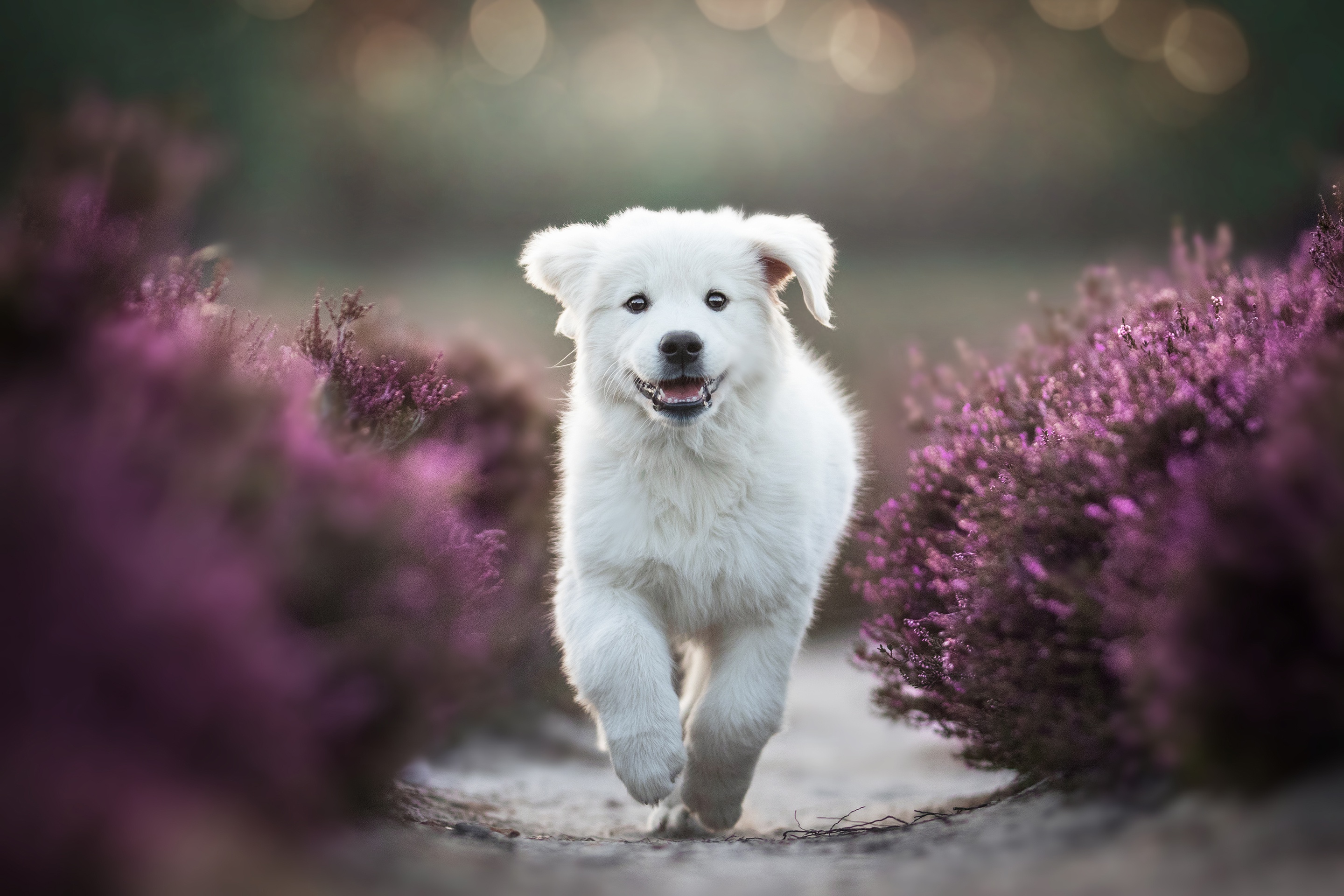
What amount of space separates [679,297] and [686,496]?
752 mm

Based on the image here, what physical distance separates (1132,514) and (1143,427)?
0.37 metres

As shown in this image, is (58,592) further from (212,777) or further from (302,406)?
(302,406)

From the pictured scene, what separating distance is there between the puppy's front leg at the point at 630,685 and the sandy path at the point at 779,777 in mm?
555

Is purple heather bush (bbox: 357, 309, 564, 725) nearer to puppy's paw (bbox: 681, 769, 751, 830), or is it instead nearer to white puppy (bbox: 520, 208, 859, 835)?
white puppy (bbox: 520, 208, 859, 835)

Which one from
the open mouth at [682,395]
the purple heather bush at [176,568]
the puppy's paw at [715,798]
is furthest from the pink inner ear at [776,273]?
the puppy's paw at [715,798]

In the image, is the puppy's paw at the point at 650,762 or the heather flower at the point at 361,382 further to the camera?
the heather flower at the point at 361,382

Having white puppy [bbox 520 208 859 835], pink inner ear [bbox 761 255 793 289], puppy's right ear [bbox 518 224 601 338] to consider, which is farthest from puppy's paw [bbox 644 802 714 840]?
pink inner ear [bbox 761 255 793 289]

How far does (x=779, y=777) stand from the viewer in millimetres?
4918

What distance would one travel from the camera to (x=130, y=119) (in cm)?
368

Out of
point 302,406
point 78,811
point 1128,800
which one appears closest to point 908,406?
point 1128,800

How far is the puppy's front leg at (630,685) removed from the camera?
317cm

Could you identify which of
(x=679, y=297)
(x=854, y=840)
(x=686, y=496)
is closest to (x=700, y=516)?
(x=686, y=496)

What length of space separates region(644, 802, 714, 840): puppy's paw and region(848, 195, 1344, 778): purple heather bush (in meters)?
0.89

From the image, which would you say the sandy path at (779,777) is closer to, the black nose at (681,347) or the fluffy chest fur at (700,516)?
the fluffy chest fur at (700,516)
